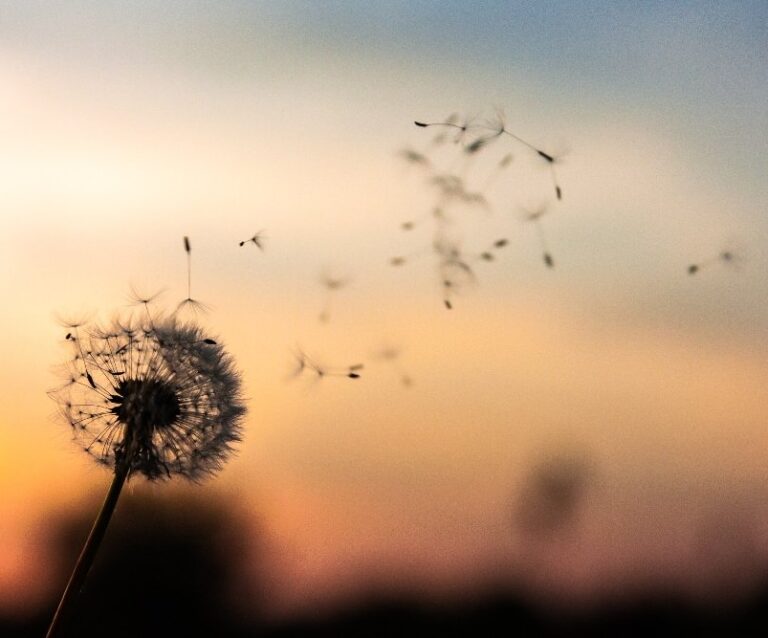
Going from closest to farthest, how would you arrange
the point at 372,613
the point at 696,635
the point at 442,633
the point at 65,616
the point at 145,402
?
the point at 65,616, the point at 145,402, the point at 696,635, the point at 442,633, the point at 372,613

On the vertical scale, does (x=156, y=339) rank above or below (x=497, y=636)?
below

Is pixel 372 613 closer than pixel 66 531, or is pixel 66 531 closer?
pixel 372 613

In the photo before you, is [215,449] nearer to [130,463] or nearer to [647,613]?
[130,463]

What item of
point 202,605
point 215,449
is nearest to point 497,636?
point 202,605

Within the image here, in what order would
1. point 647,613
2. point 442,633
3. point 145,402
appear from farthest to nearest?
point 442,633
point 647,613
point 145,402

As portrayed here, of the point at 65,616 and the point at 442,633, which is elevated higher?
the point at 442,633

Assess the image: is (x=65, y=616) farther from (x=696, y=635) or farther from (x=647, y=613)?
(x=647, y=613)

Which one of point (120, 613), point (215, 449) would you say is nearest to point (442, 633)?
point (120, 613)

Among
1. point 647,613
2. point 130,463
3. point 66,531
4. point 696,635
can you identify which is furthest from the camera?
point 66,531

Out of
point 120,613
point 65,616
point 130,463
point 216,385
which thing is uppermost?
point 120,613
